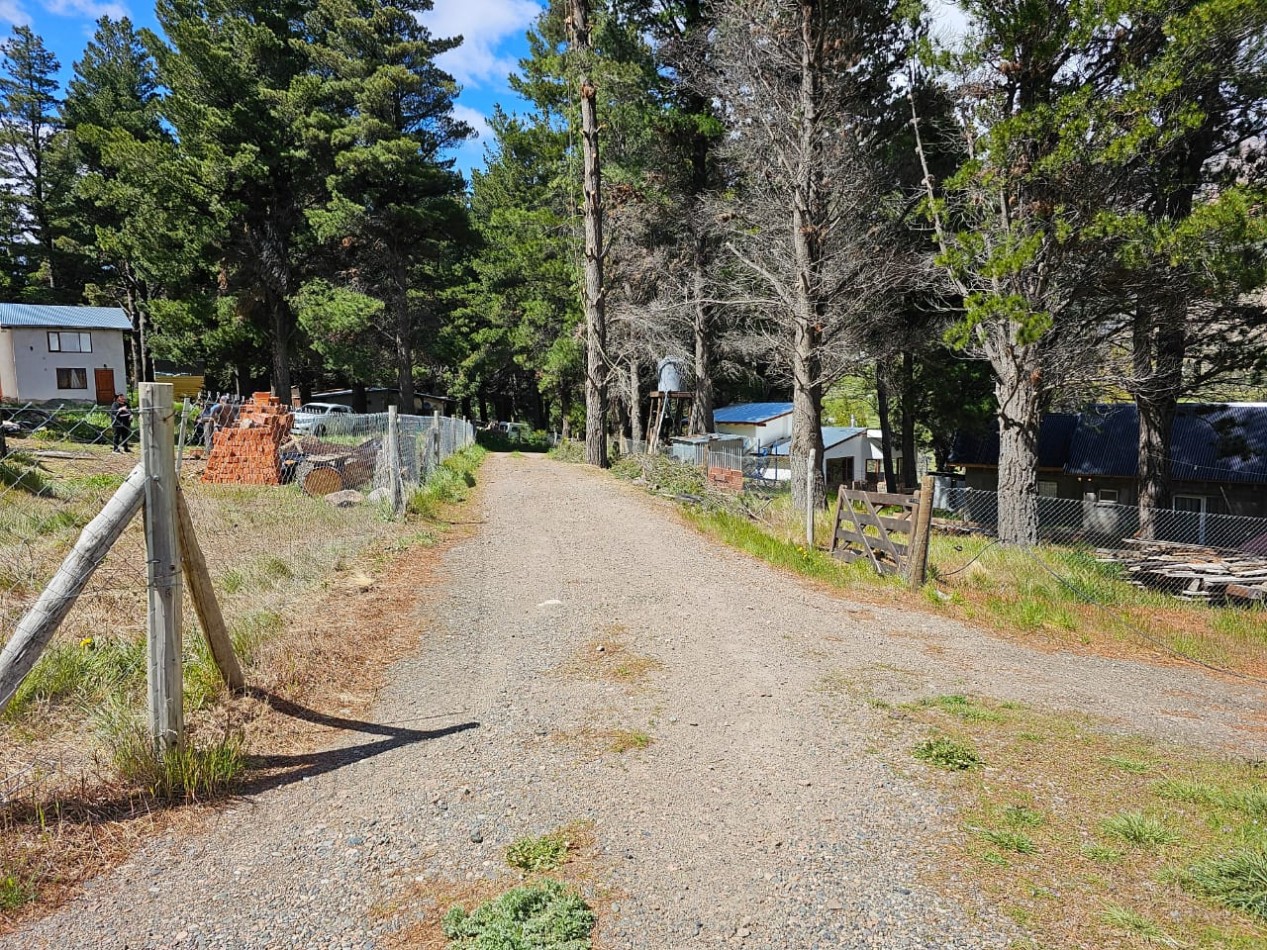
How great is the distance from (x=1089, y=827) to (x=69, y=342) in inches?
1834

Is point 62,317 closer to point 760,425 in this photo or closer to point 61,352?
point 61,352

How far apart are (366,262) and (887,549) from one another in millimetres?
29372

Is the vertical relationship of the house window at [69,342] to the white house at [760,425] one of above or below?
above

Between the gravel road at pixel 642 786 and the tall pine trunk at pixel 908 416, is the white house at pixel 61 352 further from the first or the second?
the gravel road at pixel 642 786

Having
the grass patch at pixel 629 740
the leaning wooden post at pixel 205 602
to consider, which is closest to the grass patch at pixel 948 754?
the grass patch at pixel 629 740

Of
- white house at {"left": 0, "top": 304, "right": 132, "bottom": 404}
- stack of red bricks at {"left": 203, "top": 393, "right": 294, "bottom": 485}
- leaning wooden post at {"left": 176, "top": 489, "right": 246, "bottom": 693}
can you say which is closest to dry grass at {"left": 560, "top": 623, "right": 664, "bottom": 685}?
leaning wooden post at {"left": 176, "top": 489, "right": 246, "bottom": 693}

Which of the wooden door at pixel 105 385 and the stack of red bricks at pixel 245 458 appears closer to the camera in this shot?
the stack of red bricks at pixel 245 458

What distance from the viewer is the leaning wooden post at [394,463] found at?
11078 millimetres

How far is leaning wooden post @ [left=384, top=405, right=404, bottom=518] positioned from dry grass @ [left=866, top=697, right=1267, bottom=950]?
8378mm

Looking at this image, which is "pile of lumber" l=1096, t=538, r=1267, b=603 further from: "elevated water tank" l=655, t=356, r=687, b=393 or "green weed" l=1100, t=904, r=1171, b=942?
"elevated water tank" l=655, t=356, r=687, b=393

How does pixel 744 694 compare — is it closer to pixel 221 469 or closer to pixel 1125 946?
pixel 1125 946

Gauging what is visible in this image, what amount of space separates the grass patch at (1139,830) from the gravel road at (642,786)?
78cm

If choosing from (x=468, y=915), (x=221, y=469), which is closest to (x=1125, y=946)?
(x=468, y=915)

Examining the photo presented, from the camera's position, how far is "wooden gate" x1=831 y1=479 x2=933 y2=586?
9297mm
